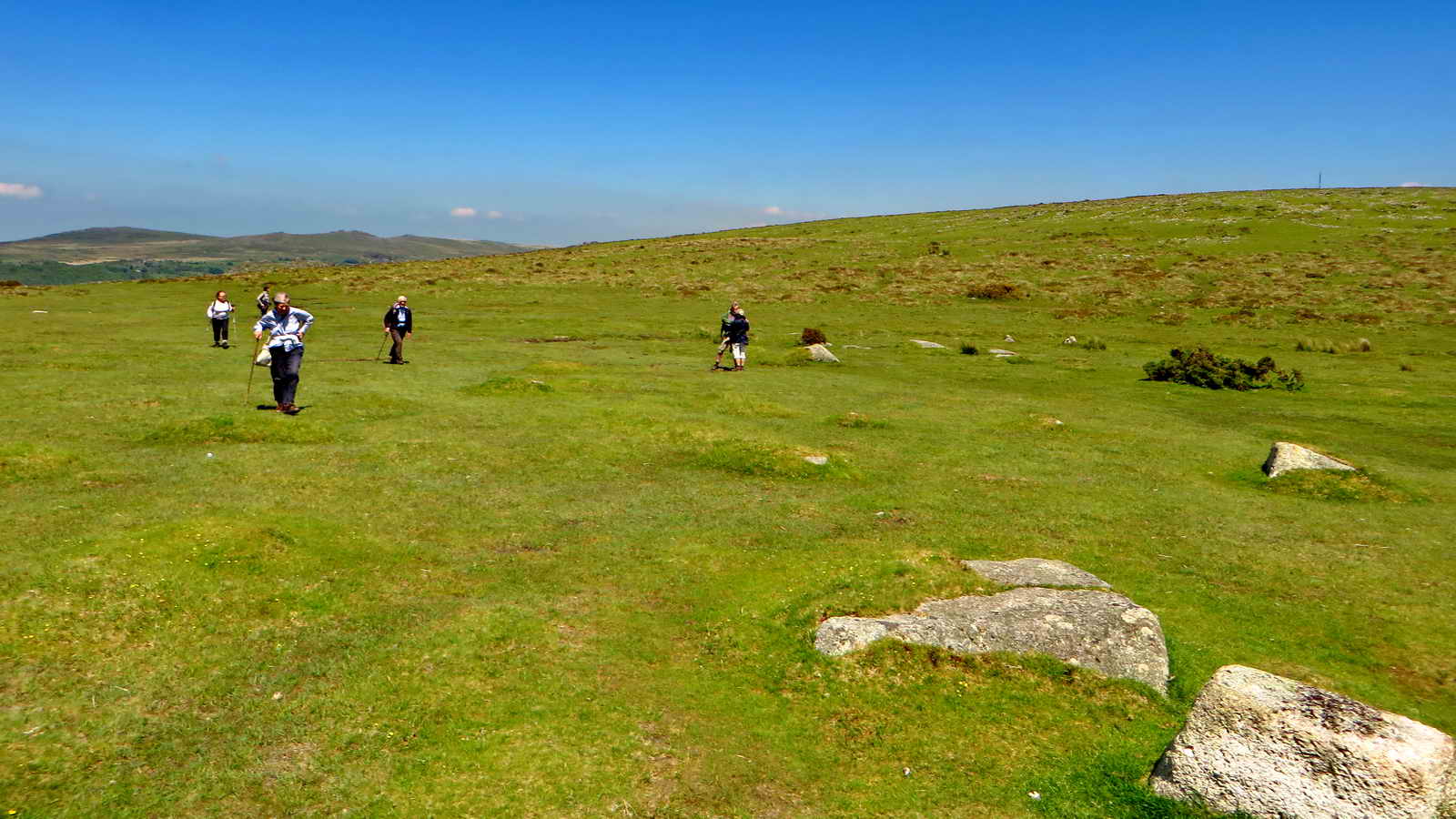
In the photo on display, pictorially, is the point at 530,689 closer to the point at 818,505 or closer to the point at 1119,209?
the point at 818,505

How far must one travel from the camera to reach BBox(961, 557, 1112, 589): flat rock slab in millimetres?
12211

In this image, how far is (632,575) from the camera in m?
13.5

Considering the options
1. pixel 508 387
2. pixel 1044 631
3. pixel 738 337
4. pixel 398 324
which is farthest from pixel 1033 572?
pixel 398 324

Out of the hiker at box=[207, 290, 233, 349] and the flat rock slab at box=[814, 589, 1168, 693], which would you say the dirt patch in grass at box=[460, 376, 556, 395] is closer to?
the hiker at box=[207, 290, 233, 349]

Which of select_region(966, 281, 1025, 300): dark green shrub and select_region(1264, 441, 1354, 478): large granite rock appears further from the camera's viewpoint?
select_region(966, 281, 1025, 300): dark green shrub

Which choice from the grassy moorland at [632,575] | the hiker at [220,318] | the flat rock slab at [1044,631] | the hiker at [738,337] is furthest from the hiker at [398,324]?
the flat rock slab at [1044,631]

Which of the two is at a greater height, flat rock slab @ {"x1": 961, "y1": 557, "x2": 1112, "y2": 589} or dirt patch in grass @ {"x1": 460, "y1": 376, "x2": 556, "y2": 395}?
dirt patch in grass @ {"x1": 460, "y1": 376, "x2": 556, "y2": 395}

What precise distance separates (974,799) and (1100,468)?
51.6ft

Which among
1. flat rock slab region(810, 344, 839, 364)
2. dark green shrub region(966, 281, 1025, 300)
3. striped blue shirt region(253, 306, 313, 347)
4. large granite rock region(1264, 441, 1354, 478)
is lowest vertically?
large granite rock region(1264, 441, 1354, 478)

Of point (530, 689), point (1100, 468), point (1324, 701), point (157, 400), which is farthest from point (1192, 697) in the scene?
point (157, 400)

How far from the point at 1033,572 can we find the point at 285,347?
1912 cm

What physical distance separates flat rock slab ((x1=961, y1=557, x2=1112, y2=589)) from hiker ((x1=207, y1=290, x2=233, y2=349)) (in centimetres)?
3572

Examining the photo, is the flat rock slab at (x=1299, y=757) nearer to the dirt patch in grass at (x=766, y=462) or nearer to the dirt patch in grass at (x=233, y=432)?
the dirt patch in grass at (x=766, y=462)

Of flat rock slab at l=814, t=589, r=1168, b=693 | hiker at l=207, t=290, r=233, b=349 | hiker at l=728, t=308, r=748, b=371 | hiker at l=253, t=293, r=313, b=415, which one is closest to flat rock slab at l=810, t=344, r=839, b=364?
hiker at l=728, t=308, r=748, b=371
